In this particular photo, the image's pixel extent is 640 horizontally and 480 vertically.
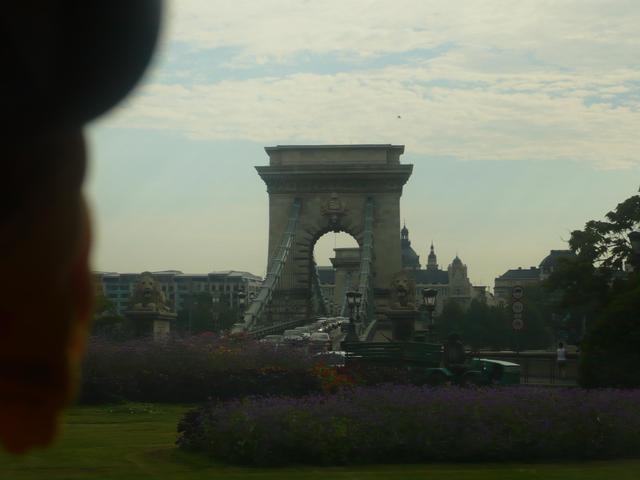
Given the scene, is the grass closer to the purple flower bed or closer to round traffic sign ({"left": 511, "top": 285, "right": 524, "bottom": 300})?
the purple flower bed

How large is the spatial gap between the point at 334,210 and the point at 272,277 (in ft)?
33.4

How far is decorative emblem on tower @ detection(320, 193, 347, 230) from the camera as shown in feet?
276

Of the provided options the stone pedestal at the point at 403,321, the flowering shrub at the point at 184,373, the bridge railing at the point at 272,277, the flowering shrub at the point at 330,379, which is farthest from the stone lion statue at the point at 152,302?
the bridge railing at the point at 272,277

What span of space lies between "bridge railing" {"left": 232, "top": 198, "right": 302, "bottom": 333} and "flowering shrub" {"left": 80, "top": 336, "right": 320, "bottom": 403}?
34.2m

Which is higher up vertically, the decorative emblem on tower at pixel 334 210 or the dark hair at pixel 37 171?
the decorative emblem on tower at pixel 334 210

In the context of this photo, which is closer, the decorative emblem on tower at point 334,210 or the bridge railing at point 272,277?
the bridge railing at point 272,277

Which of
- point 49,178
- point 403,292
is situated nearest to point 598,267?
point 403,292

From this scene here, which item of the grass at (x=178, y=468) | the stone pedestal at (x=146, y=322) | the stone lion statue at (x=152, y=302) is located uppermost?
the stone lion statue at (x=152, y=302)

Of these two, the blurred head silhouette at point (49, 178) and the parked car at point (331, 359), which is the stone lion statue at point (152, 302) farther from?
the blurred head silhouette at point (49, 178)

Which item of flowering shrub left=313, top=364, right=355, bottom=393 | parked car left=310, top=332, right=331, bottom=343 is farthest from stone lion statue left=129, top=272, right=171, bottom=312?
parked car left=310, top=332, right=331, bottom=343

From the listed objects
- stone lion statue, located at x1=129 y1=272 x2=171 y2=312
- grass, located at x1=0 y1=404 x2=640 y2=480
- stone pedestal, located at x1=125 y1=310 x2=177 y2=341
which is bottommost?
grass, located at x1=0 y1=404 x2=640 y2=480

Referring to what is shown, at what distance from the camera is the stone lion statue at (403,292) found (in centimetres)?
4500

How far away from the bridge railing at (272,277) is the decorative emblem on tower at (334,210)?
207 cm

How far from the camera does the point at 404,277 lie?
148 ft
